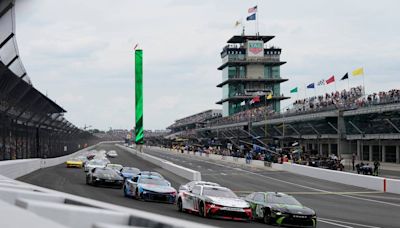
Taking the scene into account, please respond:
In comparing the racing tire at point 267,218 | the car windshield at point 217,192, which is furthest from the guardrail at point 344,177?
the racing tire at point 267,218

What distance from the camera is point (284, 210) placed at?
1531 centimetres

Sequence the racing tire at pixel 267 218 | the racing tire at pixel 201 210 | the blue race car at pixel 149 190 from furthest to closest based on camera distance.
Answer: the blue race car at pixel 149 190 < the racing tire at pixel 201 210 < the racing tire at pixel 267 218

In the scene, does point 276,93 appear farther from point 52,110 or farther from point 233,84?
point 52,110

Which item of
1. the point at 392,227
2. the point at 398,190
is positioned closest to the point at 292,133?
the point at 398,190

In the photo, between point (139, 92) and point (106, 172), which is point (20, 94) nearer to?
point (106, 172)

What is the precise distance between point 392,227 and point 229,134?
87408 millimetres

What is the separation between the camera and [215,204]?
15500mm

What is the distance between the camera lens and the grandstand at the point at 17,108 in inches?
688

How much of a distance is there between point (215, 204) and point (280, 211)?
183 cm

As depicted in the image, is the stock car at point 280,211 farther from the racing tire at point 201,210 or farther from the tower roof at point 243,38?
the tower roof at point 243,38

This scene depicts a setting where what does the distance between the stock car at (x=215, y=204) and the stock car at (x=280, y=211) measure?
1.54 ft

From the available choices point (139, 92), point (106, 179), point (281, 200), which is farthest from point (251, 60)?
point (281, 200)

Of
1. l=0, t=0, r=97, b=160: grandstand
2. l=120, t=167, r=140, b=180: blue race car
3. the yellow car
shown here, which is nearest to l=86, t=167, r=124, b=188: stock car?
l=120, t=167, r=140, b=180: blue race car

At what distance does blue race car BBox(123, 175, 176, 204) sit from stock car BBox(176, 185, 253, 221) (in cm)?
261
